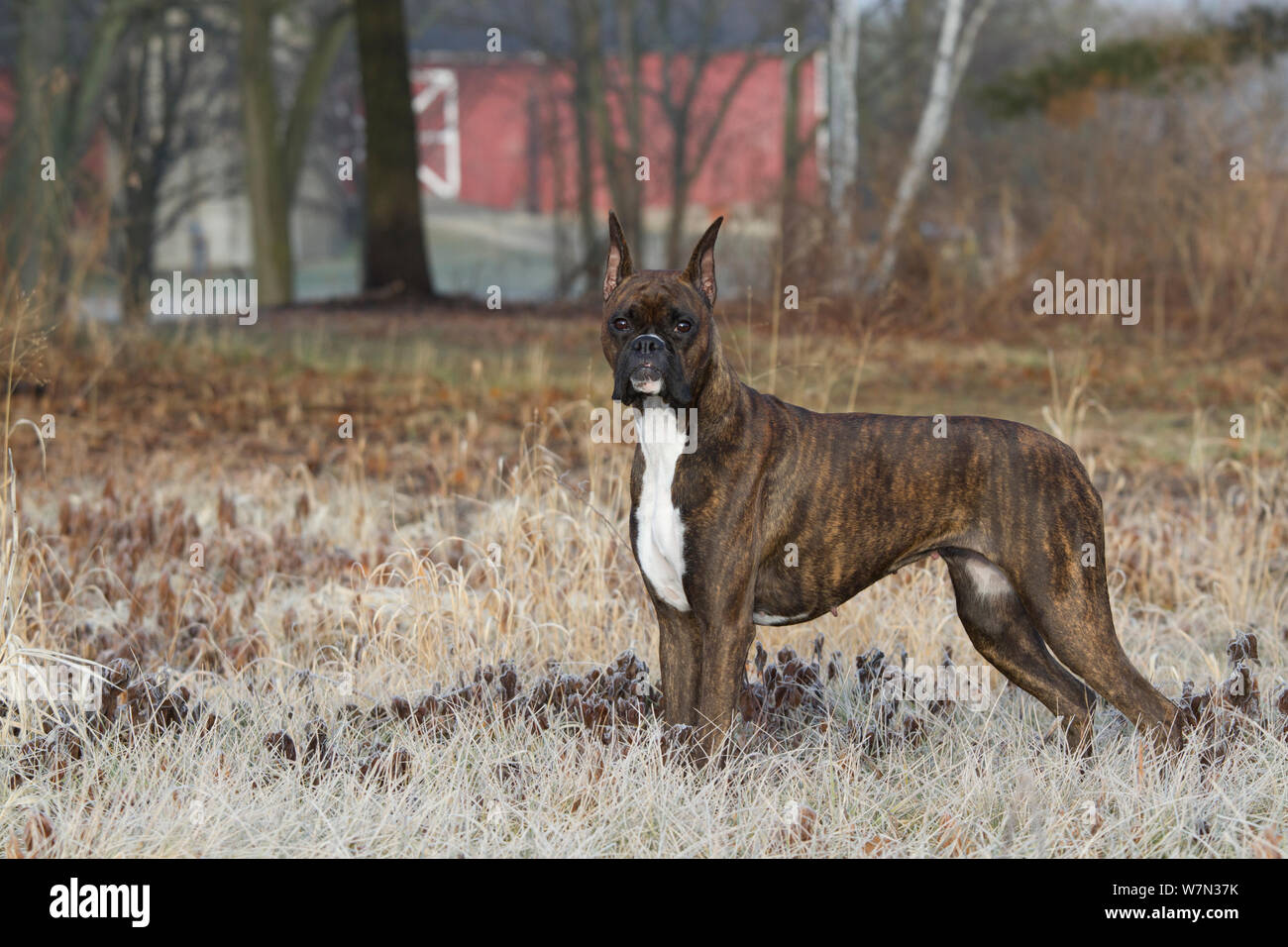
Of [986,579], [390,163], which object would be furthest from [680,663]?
[390,163]

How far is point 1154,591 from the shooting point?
6766 millimetres

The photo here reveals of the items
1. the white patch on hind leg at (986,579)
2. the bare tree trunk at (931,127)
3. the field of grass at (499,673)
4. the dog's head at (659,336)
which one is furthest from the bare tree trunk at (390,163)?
the dog's head at (659,336)

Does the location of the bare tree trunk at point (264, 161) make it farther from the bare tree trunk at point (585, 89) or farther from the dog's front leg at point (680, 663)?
the dog's front leg at point (680, 663)

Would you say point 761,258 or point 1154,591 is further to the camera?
point 761,258

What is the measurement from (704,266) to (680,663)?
1.13 m

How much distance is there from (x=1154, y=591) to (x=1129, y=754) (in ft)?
9.00

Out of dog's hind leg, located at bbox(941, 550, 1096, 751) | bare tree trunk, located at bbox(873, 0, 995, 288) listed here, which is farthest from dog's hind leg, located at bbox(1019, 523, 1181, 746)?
bare tree trunk, located at bbox(873, 0, 995, 288)

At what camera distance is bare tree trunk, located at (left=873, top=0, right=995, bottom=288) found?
13938 millimetres

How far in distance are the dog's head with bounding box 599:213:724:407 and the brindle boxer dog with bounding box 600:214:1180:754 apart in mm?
16

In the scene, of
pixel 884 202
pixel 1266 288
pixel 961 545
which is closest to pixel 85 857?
pixel 961 545

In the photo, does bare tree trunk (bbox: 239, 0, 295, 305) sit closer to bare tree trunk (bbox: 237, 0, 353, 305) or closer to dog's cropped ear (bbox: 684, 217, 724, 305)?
bare tree trunk (bbox: 237, 0, 353, 305)

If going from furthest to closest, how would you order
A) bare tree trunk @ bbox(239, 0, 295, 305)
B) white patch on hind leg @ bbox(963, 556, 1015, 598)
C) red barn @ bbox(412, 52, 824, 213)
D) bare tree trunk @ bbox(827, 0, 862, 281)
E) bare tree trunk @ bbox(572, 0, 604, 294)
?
red barn @ bbox(412, 52, 824, 213) < bare tree trunk @ bbox(572, 0, 604, 294) < bare tree trunk @ bbox(239, 0, 295, 305) < bare tree trunk @ bbox(827, 0, 862, 281) < white patch on hind leg @ bbox(963, 556, 1015, 598)

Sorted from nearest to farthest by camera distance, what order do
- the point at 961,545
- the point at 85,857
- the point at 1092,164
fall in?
1. the point at 85,857
2. the point at 961,545
3. the point at 1092,164

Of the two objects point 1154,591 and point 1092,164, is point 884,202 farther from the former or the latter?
point 1154,591
